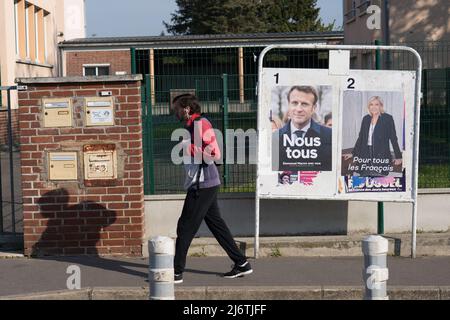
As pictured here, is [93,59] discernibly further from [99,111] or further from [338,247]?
[338,247]

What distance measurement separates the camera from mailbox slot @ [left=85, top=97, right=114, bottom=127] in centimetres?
849

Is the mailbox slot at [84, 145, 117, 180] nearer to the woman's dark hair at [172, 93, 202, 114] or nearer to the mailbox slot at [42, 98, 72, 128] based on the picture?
the mailbox slot at [42, 98, 72, 128]

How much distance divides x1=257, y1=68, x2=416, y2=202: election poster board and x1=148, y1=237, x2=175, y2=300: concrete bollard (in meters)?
2.75

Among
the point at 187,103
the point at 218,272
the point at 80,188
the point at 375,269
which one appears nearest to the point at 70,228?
the point at 80,188

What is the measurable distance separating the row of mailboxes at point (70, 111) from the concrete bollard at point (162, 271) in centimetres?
303

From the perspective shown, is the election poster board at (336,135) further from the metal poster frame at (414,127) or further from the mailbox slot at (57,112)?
the mailbox slot at (57,112)

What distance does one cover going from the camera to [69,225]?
8.62 metres

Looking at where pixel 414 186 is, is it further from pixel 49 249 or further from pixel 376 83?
pixel 49 249

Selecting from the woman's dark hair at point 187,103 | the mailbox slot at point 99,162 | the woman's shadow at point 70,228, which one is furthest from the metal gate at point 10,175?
the woman's dark hair at point 187,103

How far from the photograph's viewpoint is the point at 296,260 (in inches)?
333

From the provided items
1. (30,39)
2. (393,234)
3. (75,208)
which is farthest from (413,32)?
(75,208)

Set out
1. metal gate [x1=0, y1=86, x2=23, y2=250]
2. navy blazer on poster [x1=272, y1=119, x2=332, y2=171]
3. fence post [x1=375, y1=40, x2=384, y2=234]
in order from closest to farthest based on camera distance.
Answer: navy blazer on poster [x1=272, y1=119, x2=332, y2=171] < fence post [x1=375, y1=40, x2=384, y2=234] < metal gate [x1=0, y1=86, x2=23, y2=250]

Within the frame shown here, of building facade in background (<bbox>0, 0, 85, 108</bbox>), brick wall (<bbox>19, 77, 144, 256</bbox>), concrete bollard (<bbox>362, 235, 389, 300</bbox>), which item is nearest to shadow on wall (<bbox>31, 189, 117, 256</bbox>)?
brick wall (<bbox>19, 77, 144, 256</bbox>)

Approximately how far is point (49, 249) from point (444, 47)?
18.2 feet
